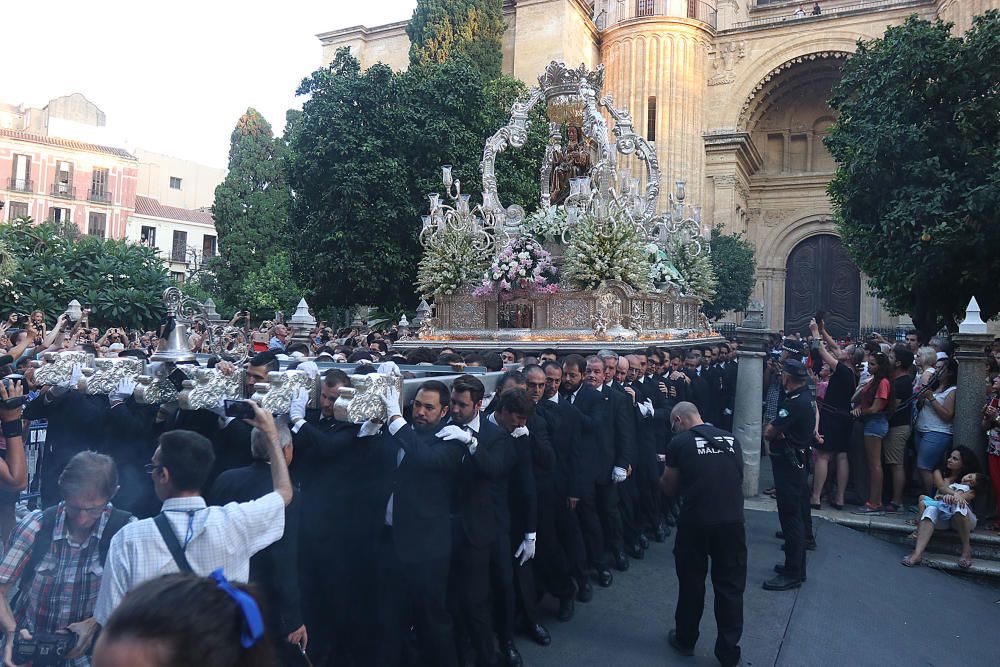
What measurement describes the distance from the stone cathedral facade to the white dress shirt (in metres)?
29.6

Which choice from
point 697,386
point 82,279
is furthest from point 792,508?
point 82,279

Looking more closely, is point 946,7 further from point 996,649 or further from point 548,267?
point 996,649

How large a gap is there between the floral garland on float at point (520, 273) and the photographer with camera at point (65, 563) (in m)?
7.67

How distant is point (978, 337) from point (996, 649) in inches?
141

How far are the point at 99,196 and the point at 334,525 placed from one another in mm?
42848

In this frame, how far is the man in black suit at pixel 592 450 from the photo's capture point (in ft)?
18.2

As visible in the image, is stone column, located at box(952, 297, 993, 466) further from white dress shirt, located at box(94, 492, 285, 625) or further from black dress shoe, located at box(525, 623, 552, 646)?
white dress shirt, located at box(94, 492, 285, 625)

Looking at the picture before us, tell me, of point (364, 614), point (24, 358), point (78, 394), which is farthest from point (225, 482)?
point (24, 358)

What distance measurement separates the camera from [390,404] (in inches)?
143

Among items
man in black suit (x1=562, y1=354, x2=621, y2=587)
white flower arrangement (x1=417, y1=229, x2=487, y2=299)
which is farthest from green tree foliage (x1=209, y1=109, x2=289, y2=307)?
man in black suit (x1=562, y1=354, x2=621, y2=587)

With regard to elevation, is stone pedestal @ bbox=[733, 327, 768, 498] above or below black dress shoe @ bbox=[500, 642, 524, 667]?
above

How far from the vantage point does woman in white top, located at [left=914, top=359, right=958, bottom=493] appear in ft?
25.3

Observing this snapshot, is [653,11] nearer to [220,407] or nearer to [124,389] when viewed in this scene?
[124,389]

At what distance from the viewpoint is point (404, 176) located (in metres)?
17.3
